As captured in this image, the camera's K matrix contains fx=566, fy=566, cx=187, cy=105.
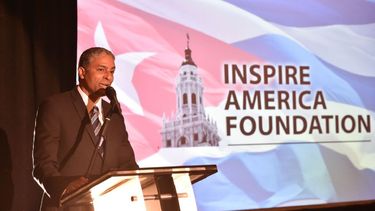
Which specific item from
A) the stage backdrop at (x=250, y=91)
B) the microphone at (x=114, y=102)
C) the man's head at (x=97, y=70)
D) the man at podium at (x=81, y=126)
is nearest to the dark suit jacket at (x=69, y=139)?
the man at podium at (x=81, y=126)

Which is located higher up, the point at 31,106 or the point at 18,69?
the point at 18,69

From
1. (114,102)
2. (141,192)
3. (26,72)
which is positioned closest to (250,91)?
(26,72)

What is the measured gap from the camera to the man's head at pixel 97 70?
2.50 meters

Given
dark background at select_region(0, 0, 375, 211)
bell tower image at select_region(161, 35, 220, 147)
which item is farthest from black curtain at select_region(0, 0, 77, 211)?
bell tower image at select_region(161, 35, 220, 147)

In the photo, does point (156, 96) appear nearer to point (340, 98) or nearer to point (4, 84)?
point (4, 84)

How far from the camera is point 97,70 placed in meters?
2.51

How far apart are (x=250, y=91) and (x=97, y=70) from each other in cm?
178

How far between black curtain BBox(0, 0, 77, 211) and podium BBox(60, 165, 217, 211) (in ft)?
5.80

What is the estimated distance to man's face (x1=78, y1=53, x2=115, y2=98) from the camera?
2500mm

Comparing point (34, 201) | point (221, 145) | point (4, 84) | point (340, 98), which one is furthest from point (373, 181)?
point (4, 84)

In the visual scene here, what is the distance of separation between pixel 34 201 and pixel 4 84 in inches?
30.8

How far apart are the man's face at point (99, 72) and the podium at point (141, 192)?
0.65m

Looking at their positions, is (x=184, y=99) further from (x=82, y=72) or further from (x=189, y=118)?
(x=82, y=72)

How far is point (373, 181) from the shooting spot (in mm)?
4504
